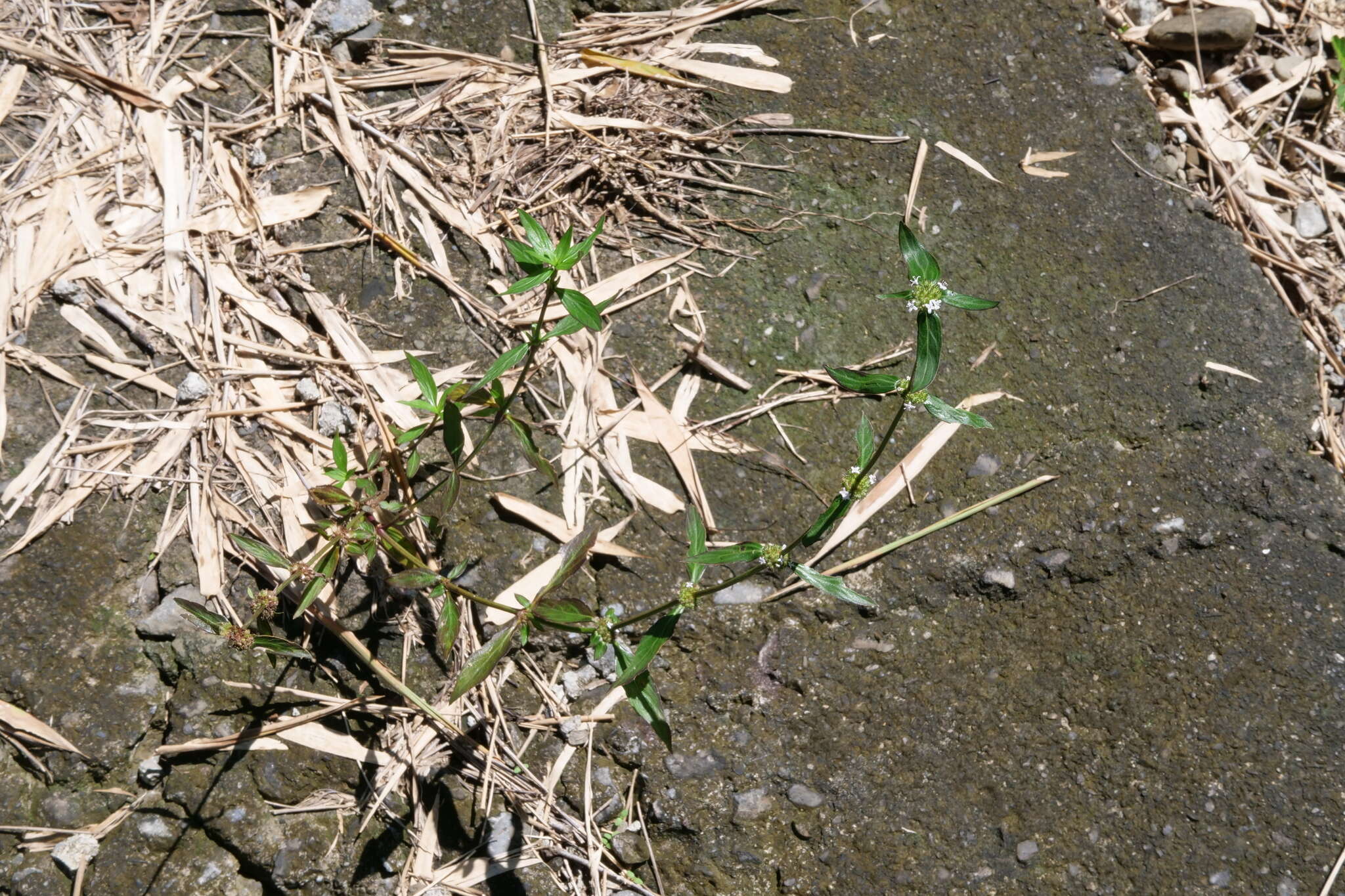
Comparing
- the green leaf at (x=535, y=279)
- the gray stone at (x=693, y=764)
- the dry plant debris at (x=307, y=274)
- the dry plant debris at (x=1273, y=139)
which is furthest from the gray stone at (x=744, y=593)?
the dry plant debris at (x=1273, y=139)

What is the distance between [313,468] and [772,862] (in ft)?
5.21

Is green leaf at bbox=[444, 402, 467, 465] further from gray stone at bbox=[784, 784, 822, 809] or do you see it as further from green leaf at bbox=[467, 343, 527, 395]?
gray stone at bbox=[784, 784, 822, 809]

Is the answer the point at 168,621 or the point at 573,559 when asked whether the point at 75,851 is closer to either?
the point at 168,621

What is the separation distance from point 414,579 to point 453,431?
368 millimetres

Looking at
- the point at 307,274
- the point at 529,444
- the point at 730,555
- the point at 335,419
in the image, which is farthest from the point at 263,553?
the point at 730,555

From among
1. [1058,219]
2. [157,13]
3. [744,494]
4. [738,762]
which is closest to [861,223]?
[1058,219]

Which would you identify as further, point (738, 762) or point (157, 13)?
point (157, 13)

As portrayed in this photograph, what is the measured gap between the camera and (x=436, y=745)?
2.40 meters

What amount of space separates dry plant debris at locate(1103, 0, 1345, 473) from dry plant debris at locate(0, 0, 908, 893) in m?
1.38

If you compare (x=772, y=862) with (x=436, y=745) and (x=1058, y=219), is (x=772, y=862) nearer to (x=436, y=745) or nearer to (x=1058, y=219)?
(x=436, y=745)

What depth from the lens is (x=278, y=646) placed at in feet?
7.30

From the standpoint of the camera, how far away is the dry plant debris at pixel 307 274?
7.95ft

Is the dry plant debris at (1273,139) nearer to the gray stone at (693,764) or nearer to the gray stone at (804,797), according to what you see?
the gray stone at (804,797)

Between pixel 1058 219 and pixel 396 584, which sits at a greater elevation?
pixel 1058 219
